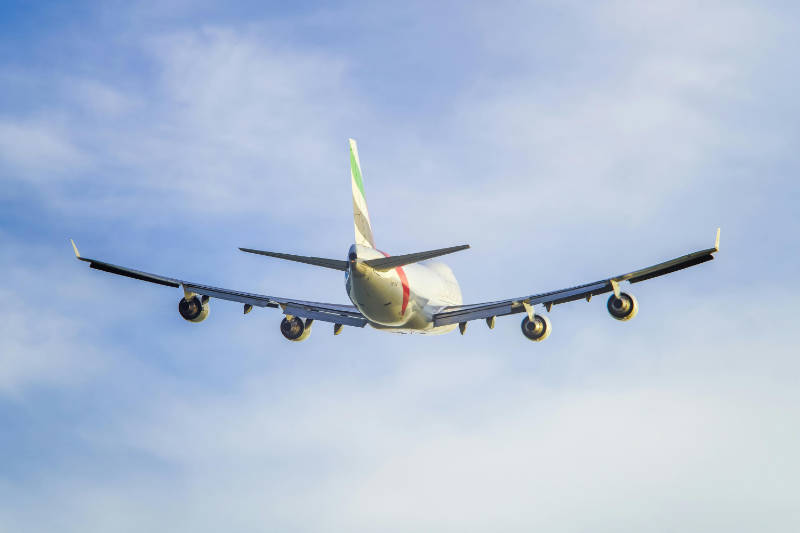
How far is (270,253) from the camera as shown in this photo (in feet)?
130

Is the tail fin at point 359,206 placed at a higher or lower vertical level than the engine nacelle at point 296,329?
higher

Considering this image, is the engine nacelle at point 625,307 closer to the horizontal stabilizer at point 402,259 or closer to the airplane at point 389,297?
the airplane at point 389,297

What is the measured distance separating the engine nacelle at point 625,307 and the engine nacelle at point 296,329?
Answer: 15.8 m

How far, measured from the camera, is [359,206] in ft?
160

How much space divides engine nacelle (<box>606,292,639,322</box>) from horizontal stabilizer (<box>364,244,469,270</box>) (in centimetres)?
971

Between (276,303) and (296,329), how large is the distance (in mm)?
1829

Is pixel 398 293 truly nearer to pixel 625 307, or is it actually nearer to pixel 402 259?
pixel 402 259

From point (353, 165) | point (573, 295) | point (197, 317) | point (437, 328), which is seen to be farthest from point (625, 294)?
point (197, 317)

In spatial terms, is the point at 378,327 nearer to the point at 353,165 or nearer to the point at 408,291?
the point at 408,291

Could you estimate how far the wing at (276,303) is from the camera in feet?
154

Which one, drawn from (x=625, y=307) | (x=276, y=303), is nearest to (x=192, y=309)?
(x=276, y=303)

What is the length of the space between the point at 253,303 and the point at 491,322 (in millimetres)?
12008

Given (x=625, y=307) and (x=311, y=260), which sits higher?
(x=311, y=260)

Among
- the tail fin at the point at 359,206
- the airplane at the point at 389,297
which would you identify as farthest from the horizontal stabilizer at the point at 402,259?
the tail fin at the point at 359,206
